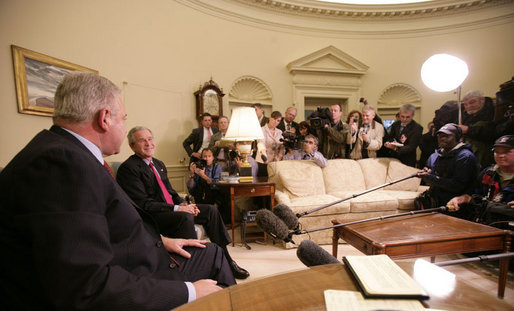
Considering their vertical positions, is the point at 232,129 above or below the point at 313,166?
above

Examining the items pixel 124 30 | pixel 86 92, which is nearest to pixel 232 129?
pixel 86 92

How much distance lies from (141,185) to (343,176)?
280 cm

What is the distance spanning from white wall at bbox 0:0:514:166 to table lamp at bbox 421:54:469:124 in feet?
8.56

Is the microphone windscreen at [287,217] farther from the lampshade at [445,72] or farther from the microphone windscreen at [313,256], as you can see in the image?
the lampshade at [445,72]

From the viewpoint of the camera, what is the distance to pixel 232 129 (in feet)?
9.38

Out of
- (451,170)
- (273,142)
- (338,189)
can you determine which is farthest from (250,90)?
(451,170)

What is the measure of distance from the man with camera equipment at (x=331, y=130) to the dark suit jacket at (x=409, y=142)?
2.93 feet

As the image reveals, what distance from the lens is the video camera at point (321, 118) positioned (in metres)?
3.77

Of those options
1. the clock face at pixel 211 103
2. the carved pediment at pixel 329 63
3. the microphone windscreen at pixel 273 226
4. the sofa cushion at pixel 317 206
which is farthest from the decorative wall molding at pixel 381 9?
the microphone windscreen at pixel 273 226

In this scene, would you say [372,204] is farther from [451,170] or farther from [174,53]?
[174,53]

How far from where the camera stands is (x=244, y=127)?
2.82 m

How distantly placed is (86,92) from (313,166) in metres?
3.06

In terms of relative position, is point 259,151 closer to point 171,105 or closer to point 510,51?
point 171,105

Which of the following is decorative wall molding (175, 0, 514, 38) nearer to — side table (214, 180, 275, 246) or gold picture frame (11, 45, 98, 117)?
gold picture frame (11, 45, 98, 117)
